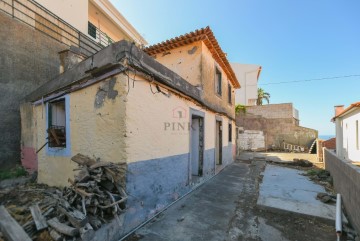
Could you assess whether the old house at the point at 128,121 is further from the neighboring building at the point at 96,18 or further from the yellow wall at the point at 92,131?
the neighboring building at the point at 96,18

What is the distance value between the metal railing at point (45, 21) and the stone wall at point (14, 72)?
0.30 m

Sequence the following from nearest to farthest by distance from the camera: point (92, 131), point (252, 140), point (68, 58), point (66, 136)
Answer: point (92, 131) < point (66, 136) < point (68, 58) < point (252, 140)

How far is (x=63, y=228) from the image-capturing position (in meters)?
2.64

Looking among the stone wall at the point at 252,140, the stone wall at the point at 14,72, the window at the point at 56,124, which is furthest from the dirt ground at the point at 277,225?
the stone wall at the point at 252,140

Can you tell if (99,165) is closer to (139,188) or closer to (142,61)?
(139,188)

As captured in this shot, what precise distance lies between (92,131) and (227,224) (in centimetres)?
346

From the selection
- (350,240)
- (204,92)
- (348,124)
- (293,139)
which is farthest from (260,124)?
(350,240)

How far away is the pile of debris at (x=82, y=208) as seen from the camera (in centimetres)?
269

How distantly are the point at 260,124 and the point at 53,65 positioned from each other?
19901 mm

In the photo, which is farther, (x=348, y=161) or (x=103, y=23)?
(x=103, y=23)

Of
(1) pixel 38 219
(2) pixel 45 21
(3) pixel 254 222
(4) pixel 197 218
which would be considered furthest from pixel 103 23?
(3) pixel 254 222

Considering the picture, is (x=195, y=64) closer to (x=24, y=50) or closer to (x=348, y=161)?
(x=24, y=50)

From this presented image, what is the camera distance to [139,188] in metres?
3.83

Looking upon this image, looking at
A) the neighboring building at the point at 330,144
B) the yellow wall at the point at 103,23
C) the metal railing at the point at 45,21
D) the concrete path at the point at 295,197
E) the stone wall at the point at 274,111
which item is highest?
the yellow wall at the point at 103,23
